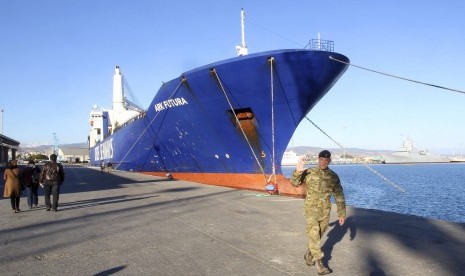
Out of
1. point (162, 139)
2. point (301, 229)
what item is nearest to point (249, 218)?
point (301, 229)

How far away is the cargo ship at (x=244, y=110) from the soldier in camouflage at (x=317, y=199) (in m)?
8.43

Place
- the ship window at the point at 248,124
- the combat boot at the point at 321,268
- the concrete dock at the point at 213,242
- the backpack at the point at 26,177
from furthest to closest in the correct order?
the ship window at the point at 248,124 < the backpack at the point at 26,177 < the concrete dock at the point at 213,242 < the combat boot at the point at 321,268

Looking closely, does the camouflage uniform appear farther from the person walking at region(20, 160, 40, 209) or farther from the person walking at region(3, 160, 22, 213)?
the person walking at region(20, 160, 40, 209)

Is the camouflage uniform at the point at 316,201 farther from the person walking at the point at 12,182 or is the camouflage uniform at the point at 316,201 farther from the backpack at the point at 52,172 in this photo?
the person walking at the point at 12,182

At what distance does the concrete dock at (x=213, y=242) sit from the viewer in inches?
198

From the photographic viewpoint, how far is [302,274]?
4793 millimetres

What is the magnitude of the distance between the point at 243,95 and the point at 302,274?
35.9 ft

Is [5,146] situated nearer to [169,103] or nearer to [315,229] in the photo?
[169,103]

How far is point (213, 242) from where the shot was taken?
259 inches

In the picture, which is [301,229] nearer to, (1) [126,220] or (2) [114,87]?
(1) [126,220]

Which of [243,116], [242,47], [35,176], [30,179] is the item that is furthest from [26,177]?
[242,47]

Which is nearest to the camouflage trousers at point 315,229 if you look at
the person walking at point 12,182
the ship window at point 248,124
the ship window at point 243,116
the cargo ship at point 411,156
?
the person walking at point 12,182

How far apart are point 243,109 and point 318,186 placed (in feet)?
35.7

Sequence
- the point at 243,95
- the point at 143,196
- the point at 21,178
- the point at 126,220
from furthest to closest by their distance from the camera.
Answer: the point at 243,95, the point at 143,196, the point at 21,178, the point at 126,220
